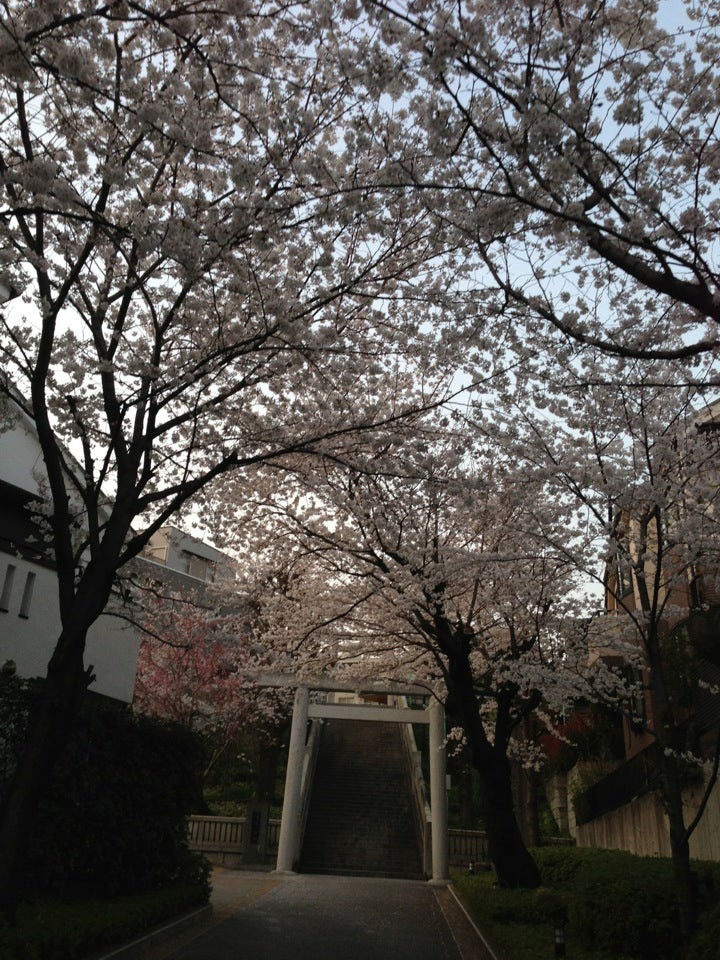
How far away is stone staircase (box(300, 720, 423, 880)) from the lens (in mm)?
19094

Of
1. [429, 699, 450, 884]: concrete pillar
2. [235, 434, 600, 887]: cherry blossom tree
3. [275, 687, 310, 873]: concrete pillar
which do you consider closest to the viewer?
[235, 434, 600, 887]: cherry blossom tree

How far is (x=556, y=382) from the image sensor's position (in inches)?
331

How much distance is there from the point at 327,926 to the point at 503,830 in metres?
3.13

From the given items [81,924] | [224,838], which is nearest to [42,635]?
[81,924]

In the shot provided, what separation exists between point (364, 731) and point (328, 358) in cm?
2119

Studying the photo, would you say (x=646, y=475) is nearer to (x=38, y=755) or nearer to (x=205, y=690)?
(x=38, y=755)

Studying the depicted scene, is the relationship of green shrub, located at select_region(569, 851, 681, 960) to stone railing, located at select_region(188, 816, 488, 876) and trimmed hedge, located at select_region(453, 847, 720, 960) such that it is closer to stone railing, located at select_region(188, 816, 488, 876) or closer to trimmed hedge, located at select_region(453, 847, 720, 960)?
trimmed hedge, located at select_region(453, 847, 720, 960)

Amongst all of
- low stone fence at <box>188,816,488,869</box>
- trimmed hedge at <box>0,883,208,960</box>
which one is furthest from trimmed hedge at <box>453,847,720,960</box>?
low stone fence at <box>188,816,488,869</box>

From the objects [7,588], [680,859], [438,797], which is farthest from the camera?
[438,797]

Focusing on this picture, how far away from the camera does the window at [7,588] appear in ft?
36.5

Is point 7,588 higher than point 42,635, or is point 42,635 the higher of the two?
point 7,588

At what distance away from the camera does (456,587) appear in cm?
1305

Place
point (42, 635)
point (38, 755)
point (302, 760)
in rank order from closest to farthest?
point (38, 755) → point (42, 635) → point (302, 760)

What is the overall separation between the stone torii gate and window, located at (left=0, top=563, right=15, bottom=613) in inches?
332
